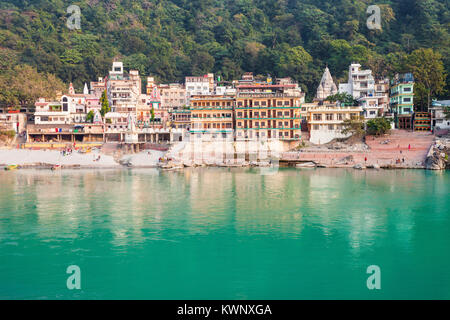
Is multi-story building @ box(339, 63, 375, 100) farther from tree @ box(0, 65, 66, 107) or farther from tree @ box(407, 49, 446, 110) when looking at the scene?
tree @ box(0, 65, 66, 107)

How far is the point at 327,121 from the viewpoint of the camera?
5472 centimetres

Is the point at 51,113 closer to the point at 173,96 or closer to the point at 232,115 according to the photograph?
the point at 173,96

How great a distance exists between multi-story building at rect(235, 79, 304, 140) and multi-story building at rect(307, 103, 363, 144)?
1784 millimetres

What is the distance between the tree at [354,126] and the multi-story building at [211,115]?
41.4 feet

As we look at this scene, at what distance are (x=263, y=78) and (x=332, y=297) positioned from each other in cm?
6252

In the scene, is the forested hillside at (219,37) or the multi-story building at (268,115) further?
the forested hillside at (219,37)

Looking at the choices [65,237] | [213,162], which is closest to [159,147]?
[213,162]

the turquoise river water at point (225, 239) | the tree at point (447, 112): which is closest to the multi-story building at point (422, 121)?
the tree at point (447, 112)

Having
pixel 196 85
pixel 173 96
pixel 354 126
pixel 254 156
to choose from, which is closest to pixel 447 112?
pixel 354 126

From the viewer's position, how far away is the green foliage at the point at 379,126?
5109 centimetres

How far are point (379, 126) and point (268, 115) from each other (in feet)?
39.2

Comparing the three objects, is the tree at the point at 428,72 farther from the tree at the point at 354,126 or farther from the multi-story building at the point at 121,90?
the multi-story building at the point at 121,90

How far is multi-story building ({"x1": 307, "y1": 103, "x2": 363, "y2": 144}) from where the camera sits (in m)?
54.7

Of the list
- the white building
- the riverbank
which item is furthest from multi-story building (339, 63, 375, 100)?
the white building
